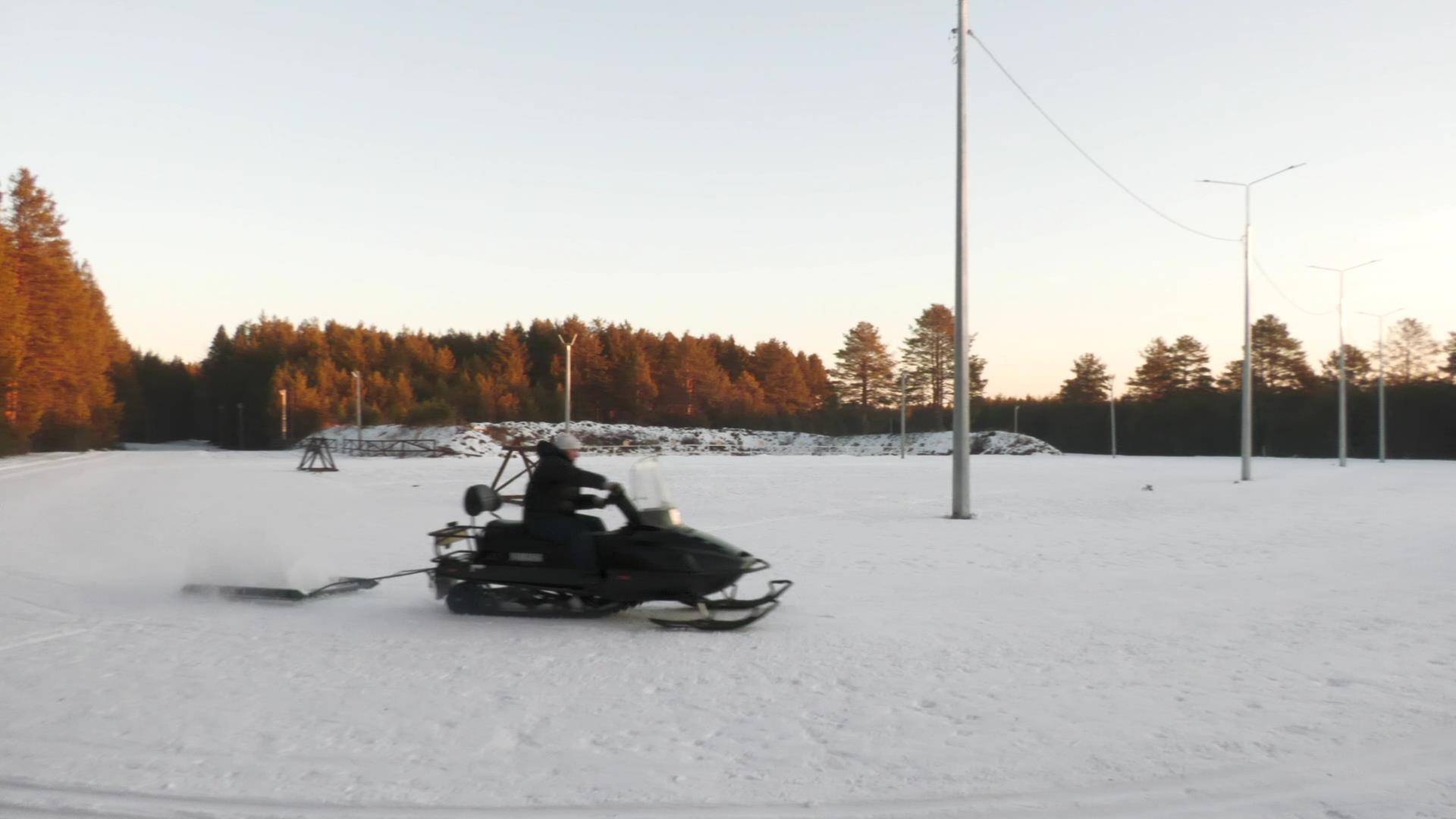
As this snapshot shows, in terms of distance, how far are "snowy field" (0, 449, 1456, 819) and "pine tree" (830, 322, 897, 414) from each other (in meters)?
79.9

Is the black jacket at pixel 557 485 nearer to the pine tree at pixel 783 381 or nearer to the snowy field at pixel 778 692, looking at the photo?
the snowy field at pixel 778 692

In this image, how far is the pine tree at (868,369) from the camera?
93.1 meters

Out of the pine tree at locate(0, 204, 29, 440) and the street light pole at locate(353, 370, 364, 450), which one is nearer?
the pine tree at locate(0, 204, 29, 440)

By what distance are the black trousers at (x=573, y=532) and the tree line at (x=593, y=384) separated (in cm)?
5071

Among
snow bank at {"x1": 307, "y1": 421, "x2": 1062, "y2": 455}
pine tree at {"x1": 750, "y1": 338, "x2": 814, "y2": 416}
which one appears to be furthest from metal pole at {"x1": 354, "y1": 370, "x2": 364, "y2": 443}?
pine tree at {"x1": 750, "y1": 338, "x2": 814, "y2": 416}

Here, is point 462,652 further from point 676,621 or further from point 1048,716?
point 1048,716

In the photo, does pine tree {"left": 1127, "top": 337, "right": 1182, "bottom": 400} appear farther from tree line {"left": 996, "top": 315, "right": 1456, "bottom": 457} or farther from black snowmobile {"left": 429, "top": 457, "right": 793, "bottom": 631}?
black snowmobile {"left": 429, "top": 457, "right": 793, "bottom": 631}

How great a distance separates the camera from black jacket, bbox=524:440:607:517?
26.4 ft

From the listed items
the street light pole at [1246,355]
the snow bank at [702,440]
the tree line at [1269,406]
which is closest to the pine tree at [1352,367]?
the tree line at [1269,406]

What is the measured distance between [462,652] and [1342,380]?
44.9 m

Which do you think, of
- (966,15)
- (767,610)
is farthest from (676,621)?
(966,15)

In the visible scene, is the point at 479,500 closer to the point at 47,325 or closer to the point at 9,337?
the point at 9,337

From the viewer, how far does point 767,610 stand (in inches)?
318

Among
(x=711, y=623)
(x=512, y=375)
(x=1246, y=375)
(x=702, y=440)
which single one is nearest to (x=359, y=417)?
(x=702, y=440)
